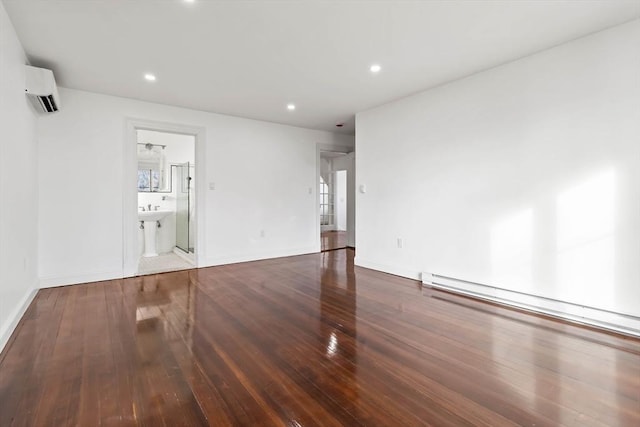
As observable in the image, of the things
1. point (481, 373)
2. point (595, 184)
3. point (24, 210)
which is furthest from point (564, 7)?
point (24, 210)

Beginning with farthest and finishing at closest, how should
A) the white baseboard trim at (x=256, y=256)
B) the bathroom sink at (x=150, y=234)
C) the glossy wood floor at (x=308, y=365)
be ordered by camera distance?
Answer: the bathroom sink at (x=150, y=234) < the white baseboard trim at (x=256, y=256) < the glossy wood floor at (x=308, y=365)

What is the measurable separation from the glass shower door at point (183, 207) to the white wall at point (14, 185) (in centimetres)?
246

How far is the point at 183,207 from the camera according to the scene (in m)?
6.02

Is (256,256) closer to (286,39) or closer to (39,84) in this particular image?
(39,84)

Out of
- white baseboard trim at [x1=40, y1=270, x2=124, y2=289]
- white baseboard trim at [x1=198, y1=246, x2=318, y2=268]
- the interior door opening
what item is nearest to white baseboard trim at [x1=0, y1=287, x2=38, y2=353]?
white baseboard trim at [x1=40, y1=270, x2=124, y2=289]

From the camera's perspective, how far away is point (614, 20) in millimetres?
2420

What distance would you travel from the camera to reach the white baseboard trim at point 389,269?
4161 mm

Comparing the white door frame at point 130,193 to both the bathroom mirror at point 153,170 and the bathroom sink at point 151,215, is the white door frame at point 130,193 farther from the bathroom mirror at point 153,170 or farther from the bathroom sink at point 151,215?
the bathroom mirror at point 153,170

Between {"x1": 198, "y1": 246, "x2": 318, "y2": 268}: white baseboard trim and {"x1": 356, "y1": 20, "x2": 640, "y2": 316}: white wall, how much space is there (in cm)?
221

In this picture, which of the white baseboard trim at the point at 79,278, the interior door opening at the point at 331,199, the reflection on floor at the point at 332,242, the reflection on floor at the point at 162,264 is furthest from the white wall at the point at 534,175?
the interior door opening at the point at 331,199

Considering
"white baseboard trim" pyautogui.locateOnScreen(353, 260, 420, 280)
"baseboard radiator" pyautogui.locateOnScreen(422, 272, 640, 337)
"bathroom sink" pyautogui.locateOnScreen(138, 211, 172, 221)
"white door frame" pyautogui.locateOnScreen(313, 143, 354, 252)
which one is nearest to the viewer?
"baseboard radiator" pyautogui.locateOnScreen(422, 272, 640, 337)

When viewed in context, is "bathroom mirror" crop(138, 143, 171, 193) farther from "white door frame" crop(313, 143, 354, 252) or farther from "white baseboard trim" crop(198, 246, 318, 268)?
"white door frame" crop(313, 143, 354, 252)

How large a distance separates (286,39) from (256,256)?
3720 mm

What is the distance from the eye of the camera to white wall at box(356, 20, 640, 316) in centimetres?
250
